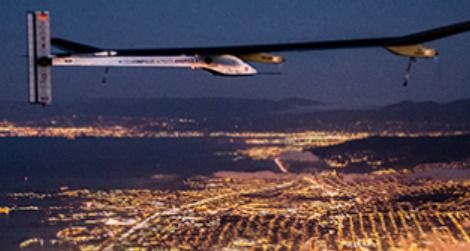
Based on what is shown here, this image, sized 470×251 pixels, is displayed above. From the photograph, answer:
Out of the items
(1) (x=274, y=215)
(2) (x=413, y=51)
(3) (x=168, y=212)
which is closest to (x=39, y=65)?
(2) (x=413, y=51)

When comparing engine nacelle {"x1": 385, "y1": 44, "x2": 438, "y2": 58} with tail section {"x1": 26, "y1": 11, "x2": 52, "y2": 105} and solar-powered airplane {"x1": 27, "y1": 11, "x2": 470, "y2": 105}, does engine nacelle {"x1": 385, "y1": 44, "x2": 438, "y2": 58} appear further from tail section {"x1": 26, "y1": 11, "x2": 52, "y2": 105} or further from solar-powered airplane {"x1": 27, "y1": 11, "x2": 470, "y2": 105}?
tail section {"x1": 26, "y1": 11, "x2": 52, "y2": 105}

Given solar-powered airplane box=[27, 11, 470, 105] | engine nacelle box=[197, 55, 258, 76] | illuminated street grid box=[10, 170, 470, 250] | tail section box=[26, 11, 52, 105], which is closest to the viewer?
solar-powered airplane box=[27, 11, 470, 105]

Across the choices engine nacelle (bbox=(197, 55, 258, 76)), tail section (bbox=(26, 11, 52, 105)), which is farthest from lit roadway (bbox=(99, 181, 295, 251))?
engine nacelle (bbox=(197, 55, 258, 76))

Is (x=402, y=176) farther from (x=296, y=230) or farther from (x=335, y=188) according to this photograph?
(x=296, y=230)

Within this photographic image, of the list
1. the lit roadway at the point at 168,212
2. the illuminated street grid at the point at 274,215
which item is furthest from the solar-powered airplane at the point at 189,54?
the lit roadway at the point at 168,212

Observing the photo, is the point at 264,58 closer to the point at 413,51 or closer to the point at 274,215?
the point at 413,51

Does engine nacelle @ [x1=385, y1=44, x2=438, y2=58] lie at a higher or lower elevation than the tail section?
lower

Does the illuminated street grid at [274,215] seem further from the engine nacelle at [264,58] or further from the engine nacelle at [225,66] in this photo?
the engine nacelle at [225,66]
